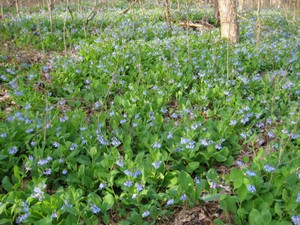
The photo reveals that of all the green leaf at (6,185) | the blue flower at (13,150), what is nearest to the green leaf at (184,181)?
the green leaf at (6,185)

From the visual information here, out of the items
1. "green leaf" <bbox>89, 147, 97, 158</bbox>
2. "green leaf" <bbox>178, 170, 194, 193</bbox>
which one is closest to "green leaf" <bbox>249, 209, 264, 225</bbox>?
"green leaf" <bbox>178, 170, 194, 193</bbox>

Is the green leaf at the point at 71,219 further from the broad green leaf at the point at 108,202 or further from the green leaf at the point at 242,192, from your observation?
the green leaf at the point at 242,192

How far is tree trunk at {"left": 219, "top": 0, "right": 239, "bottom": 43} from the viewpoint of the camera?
23.5 feet

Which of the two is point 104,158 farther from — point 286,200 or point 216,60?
point 216,60

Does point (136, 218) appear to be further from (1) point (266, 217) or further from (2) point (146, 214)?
(1) point (266, 217)

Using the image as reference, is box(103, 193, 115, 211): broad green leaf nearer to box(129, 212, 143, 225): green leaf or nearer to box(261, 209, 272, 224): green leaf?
box(129, 212, 143, 225): green leaf

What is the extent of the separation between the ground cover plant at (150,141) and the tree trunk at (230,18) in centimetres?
107

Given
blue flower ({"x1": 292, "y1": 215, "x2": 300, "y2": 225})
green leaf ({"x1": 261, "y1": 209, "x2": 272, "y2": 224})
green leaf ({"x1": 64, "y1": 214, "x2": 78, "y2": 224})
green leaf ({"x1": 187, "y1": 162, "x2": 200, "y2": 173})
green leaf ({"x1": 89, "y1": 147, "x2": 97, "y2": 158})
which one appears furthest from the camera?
green leaf ({"x1": 89, "y1": 147, "x2": 97, "y2": 158})

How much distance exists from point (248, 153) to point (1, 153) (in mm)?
2373

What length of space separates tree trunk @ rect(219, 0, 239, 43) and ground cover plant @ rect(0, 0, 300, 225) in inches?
42.0

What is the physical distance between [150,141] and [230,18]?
4927 millimetres

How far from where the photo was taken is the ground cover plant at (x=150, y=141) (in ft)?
7.62

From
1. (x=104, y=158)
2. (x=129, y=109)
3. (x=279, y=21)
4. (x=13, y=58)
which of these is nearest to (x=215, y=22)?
(x=279, y=21)

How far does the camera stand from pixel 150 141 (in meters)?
3.25
